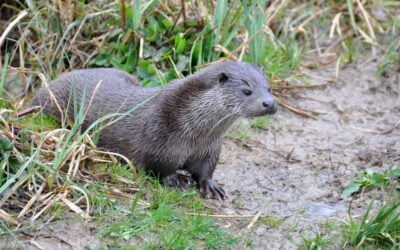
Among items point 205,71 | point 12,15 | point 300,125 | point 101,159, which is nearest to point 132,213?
point 101,159

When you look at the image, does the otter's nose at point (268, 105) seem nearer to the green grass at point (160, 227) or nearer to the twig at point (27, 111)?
the green grass at point (160, 227)

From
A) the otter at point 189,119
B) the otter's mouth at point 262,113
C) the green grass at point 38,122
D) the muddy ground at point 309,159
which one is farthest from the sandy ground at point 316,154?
the green grass at point 38,122

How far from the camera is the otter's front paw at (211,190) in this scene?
12.0 ft

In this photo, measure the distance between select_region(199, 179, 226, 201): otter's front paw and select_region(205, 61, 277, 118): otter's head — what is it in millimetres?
356

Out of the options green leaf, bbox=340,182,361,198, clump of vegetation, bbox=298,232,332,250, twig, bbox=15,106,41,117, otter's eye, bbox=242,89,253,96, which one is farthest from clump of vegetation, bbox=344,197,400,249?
twig, bbox=15,106,41,117

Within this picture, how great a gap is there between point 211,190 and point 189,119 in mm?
340

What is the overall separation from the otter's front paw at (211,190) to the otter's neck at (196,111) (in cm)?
20

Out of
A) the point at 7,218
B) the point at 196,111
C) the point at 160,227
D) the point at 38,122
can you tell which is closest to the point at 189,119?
the point at 196,111

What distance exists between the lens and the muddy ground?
3.30m

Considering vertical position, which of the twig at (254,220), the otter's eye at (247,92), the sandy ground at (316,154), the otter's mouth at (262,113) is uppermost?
the otter's eye at (247,92)

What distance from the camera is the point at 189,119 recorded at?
3705mm

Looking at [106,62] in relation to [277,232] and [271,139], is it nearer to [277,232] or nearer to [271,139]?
[271,139]

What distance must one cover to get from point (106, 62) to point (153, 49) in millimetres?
291

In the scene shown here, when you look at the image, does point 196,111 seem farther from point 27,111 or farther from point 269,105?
point 27,111
